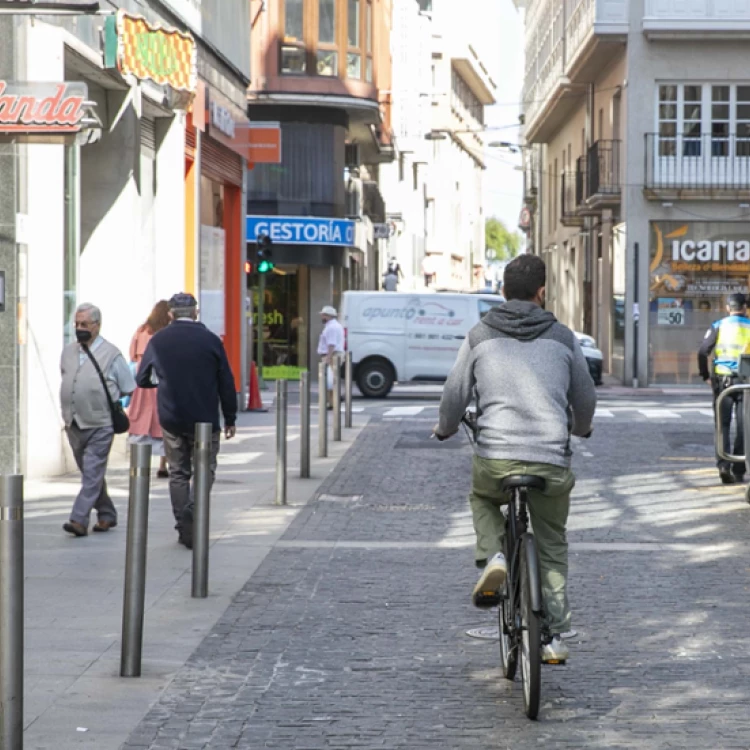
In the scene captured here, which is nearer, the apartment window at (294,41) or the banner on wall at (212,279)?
the banner on wall at (212,279)

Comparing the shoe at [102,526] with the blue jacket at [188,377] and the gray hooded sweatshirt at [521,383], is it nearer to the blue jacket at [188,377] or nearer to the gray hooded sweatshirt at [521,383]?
the blue jacket at [188,377]

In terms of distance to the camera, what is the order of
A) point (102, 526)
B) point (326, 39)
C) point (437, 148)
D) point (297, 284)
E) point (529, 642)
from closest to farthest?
point (529, 642)
point (102, 526)
point (326, 39)
point (297, 284)
point (437, 148)

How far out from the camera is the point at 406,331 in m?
31.8

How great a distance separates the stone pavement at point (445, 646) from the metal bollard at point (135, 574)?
222 millimetres

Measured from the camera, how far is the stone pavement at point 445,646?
20.0ft

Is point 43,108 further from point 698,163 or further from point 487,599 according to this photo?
point 698,163

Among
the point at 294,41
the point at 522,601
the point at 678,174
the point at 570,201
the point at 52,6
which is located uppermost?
the point at 294,41

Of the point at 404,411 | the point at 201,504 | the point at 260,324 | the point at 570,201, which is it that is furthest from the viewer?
the point at 570,201

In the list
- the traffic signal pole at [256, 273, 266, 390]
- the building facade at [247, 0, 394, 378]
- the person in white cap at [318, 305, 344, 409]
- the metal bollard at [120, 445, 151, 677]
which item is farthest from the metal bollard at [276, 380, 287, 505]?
the building facade at [247, 0, 394, 378]

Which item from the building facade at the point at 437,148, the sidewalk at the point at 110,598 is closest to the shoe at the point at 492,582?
the sidewalk at the point at 110,598

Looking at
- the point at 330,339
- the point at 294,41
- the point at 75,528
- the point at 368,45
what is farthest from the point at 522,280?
the point at 368,45

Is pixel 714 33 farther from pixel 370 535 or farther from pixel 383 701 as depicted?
pixel 383 701

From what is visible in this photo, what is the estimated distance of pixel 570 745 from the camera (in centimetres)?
586

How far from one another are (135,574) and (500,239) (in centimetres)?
12986
